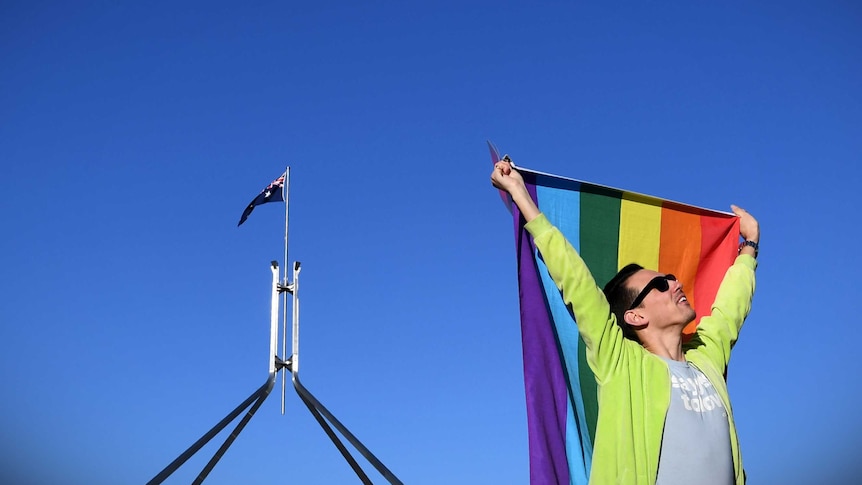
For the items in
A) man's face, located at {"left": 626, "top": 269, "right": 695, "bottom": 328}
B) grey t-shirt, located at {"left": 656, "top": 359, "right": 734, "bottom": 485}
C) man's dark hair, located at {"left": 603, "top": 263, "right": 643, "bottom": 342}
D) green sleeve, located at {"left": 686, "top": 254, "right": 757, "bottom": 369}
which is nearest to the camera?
grey t-shirt, located at {"left": 656, "top": 359, "right": 734, "bottom": 485}

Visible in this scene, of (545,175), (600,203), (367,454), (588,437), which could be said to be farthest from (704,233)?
(367,454)

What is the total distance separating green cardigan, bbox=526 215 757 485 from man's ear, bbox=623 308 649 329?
26 centimetres

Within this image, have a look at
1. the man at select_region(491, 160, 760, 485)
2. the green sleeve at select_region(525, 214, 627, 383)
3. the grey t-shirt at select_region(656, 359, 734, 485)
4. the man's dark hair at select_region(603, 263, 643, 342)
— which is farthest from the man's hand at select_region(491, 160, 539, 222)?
the grey t-shirt at select_region(656, 359, 734, 485)

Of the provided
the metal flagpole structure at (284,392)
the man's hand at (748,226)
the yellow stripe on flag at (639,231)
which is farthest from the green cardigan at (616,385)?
the metal flagpole structure at (284,392)

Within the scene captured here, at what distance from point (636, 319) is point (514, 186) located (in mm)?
861

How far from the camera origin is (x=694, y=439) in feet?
12.8

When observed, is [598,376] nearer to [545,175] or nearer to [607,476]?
[607,476]

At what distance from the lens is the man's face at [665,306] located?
4.33m

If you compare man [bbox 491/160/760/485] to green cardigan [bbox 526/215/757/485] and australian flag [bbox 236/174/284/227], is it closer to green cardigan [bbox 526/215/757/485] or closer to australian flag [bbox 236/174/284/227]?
green cardigan [bbox 526/215/757/485]

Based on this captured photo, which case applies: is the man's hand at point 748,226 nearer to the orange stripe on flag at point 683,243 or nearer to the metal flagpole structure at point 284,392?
the orange stripe on flag at point 683,243

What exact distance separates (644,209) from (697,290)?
63 centimetres

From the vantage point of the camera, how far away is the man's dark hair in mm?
4465

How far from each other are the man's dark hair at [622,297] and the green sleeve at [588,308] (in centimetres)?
45

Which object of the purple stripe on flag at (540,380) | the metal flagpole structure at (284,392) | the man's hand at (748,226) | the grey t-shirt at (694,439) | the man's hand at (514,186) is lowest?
the grey t-shirt at (694,439)
